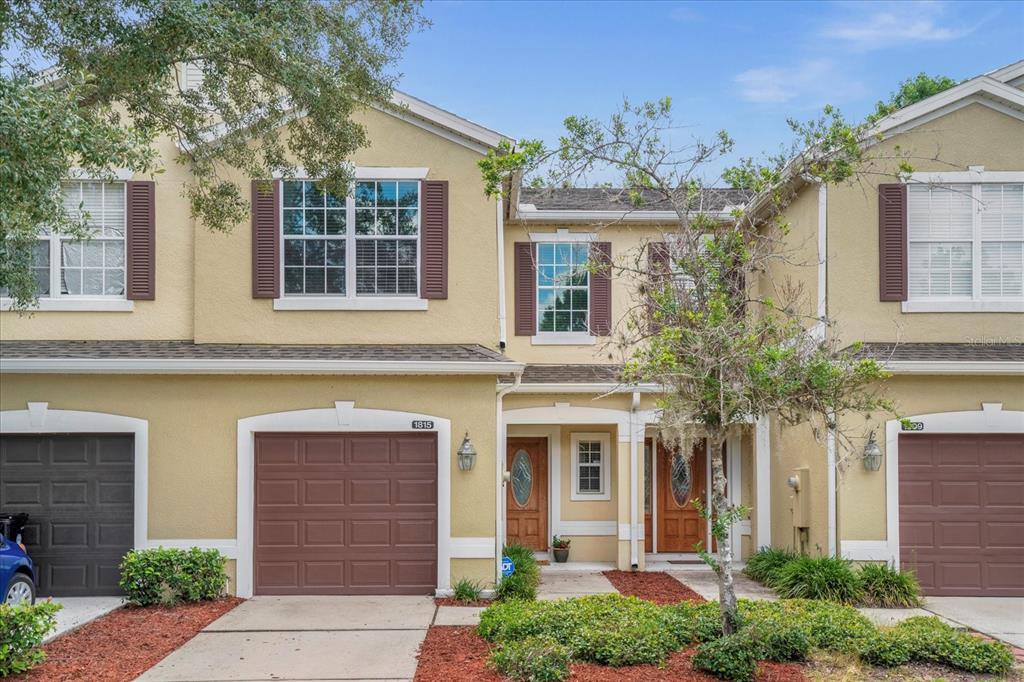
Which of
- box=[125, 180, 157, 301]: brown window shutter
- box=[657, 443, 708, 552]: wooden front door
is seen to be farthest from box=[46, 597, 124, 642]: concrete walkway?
box=[657, 443, 708, 552]: wooden front door

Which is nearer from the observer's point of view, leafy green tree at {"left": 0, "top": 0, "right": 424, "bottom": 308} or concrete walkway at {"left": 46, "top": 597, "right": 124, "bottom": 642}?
leafy green tree at {"left": 0, "top": 0, "right": 424, "bottom": 308}

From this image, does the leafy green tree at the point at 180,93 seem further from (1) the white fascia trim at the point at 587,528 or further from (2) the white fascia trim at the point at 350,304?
(1) the white fascia trim at the point at 587,528

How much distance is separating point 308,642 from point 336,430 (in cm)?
333

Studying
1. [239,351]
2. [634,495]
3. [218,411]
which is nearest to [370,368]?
[239,351]

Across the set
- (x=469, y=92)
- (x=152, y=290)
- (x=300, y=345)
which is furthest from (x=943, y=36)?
(x=152, y=290)

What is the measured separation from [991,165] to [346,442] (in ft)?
32.4

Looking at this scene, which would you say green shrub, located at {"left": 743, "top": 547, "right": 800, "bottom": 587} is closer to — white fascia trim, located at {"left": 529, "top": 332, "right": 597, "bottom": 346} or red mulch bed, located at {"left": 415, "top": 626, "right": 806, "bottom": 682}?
white fascia trim, located at {"left": 529, "top": 332, "right": 597, "bottom": 346}

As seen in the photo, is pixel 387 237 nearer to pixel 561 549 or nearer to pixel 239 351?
pixel 239 351

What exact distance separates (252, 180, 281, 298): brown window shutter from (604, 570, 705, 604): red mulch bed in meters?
6.53

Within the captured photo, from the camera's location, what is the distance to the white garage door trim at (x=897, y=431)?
12477mm

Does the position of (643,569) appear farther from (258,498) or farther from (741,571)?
(258,498)

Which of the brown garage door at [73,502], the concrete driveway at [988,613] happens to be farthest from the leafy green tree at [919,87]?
the brown garage door at [73,502]

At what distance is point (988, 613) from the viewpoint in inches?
447

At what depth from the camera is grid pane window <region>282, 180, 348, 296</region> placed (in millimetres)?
12773
